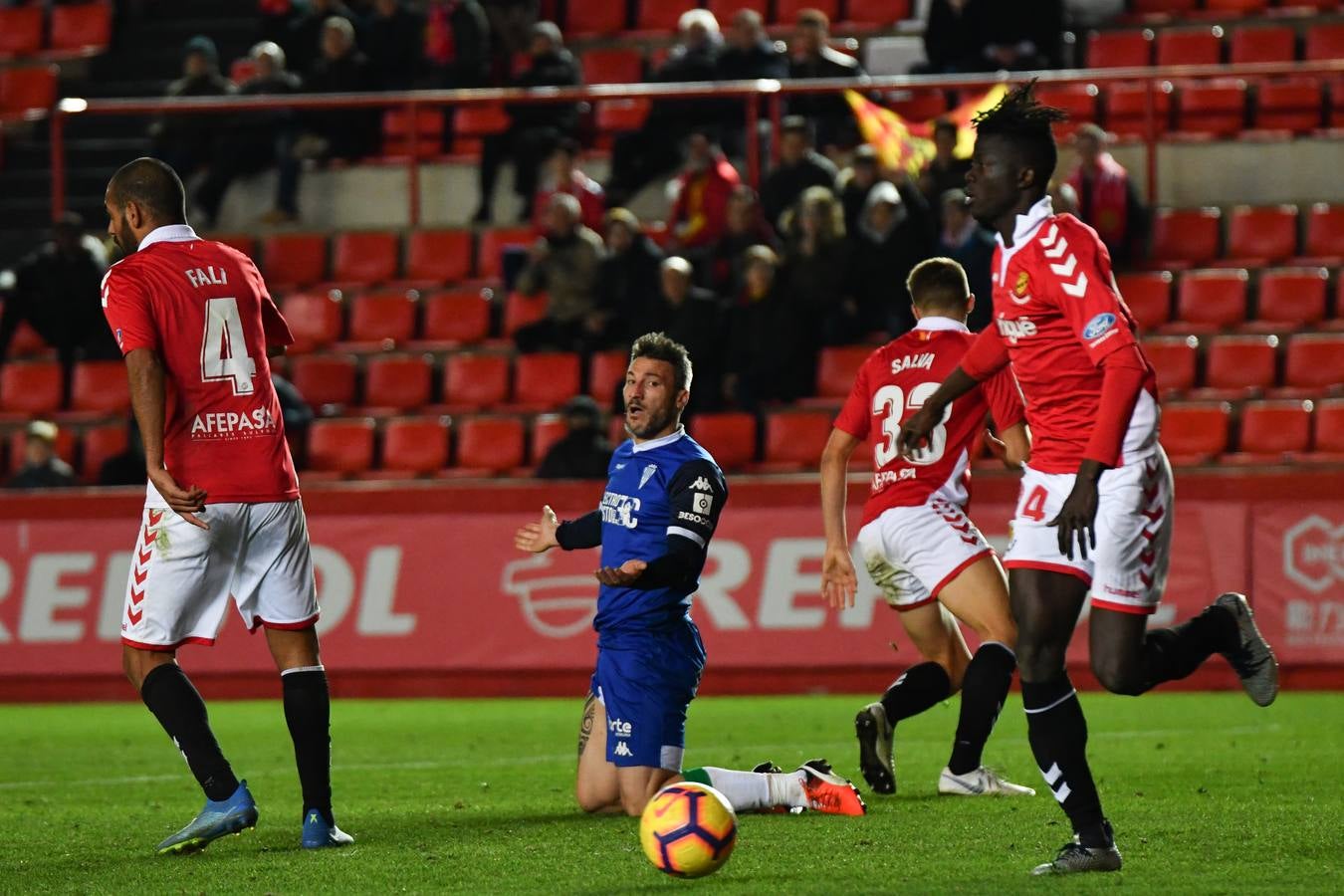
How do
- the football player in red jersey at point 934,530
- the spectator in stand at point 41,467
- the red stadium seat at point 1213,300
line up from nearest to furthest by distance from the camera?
the football player in red jersey at point 934,530
the spectator in stand at point 41,467
the red stadium seat at point 1213,300

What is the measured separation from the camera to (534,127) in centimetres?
1831

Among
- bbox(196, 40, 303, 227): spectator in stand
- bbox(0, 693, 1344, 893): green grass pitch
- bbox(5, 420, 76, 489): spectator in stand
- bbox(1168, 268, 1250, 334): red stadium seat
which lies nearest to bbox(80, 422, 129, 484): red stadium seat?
bbox(5, 420, 76, 489): spectator in stand

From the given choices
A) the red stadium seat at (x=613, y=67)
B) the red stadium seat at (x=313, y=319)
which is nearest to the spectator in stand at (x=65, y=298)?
the red stadium seat at (x=313, y=319)

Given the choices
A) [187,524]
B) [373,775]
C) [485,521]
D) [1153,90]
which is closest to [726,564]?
[485,521]

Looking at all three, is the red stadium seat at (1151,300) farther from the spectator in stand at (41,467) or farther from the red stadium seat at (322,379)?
the spectator in stand at (41,467)

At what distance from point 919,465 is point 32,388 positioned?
1154 cm

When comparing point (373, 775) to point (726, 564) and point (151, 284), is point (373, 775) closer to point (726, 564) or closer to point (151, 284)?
point (151, 284)

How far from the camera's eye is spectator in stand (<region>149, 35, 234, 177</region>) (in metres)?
Result: 18.7

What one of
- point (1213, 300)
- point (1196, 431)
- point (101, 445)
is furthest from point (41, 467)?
point (1213, 300)

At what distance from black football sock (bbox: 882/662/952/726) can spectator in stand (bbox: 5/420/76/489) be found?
9306mm

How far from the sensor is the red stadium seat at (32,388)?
1780cm

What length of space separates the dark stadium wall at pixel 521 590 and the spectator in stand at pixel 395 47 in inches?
237

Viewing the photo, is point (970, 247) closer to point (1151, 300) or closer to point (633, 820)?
point (1151, 300)

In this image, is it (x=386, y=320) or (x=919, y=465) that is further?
(x=386, y=320)
